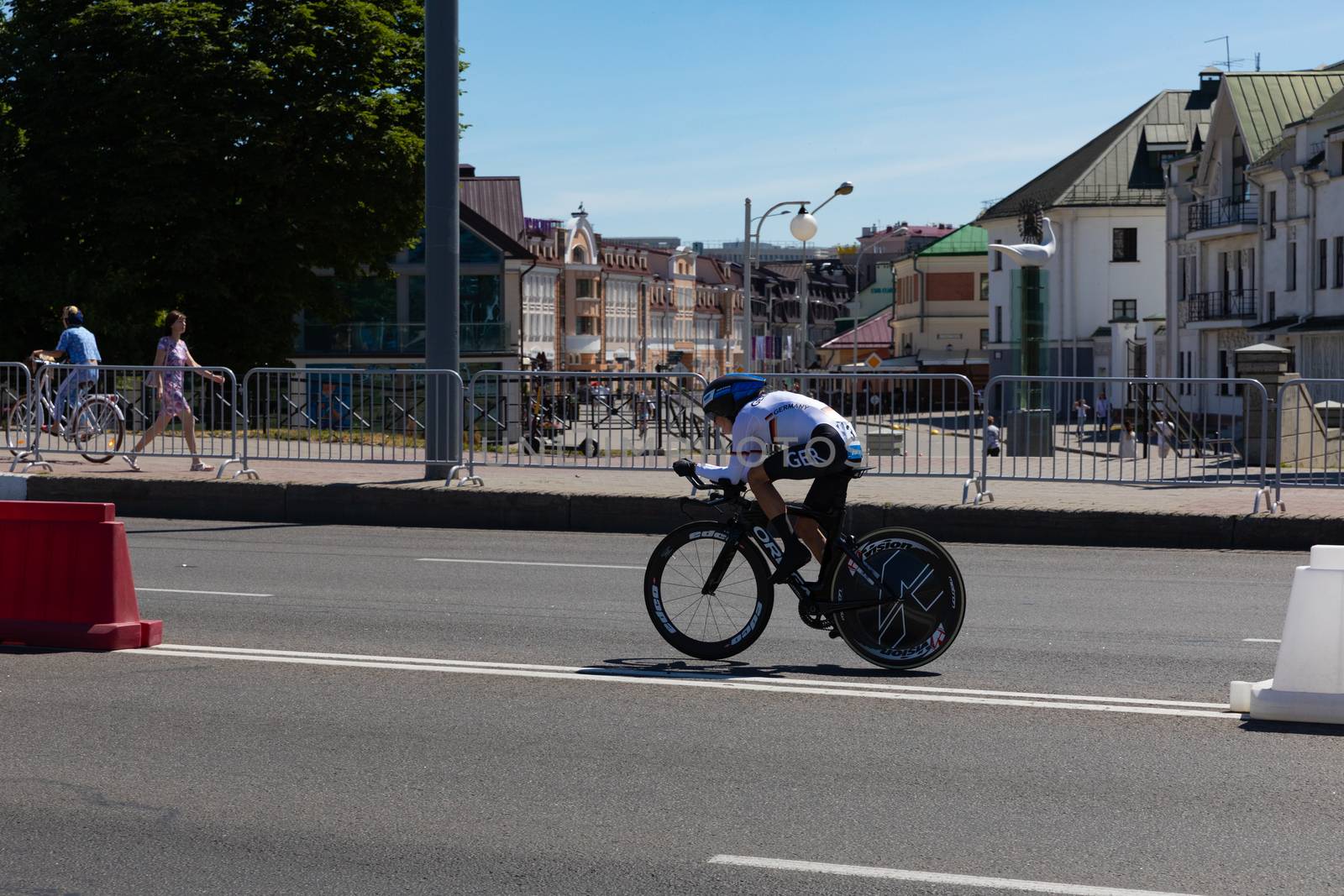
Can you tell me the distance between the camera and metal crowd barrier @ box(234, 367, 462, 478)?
18.2m

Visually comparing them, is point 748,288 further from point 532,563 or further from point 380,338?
point 380,338

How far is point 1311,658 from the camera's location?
711 centimetres

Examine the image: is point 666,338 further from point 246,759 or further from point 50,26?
point 246,759

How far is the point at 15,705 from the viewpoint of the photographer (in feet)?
24.7

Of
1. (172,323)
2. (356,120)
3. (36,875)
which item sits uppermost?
(356,120)

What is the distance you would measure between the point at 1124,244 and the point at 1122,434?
6644cm

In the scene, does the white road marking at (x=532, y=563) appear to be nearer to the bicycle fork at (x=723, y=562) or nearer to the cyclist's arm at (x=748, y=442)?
the bicycle fork at (x=723, y=562)

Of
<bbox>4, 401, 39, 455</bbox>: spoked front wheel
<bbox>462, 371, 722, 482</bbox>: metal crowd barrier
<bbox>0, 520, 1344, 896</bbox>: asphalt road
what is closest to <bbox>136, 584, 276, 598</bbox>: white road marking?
<bbox>0, 520, 1344, 896</bbox>: asphalt road

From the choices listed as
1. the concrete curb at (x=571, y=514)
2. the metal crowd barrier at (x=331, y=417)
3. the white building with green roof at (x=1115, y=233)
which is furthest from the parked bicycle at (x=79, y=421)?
the white building with green roof at (x=1115, y=233)

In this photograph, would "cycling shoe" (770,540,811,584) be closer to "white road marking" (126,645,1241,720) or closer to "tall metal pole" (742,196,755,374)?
"white road marking" (126,645,1241,720)

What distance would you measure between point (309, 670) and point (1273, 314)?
57095 millimetres

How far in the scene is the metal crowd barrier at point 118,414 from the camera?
18.7 m

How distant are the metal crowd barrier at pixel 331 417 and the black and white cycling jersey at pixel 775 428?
9880 mm

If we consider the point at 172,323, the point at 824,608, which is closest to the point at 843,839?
the point at 824,608
